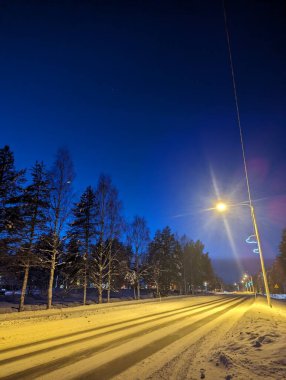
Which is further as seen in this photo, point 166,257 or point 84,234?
point 166,257

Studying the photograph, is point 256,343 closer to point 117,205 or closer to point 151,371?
point 151,371

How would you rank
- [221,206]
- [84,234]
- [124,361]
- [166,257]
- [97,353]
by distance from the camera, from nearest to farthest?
[124,361]
[97,353]
[221,206]
[84,234]
[166,257]

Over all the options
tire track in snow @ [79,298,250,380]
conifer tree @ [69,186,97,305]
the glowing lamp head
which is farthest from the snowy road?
conifer tree @ [69,186,97,305]

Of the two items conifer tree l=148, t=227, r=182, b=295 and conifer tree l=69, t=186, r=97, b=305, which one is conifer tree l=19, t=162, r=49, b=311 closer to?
conifer tree l=69, t=186, r=97, b=305

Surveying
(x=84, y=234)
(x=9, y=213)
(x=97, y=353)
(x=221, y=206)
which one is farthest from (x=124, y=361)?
(x=84, y=234)

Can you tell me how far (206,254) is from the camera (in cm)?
9700

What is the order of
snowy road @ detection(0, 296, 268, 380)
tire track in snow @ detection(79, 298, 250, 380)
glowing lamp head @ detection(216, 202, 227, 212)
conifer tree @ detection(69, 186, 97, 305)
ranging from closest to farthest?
1. tire track in snow @ detection(79, 298, 250, 380)
2. snowy road @ detection(0, 296, 268, 380)
3. glowing lamp head @ detection(216, 202, 227, 212)
4. conifer tree @ detection(69, 186, 97, 305)

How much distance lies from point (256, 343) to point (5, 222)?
18.6m

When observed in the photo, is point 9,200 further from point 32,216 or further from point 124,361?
point 124,361

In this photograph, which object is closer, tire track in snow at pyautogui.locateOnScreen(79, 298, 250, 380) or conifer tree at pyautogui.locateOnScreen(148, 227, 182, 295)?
tire track in snow at pyautogui.locateOnScreen(79, 298, 250, 380)

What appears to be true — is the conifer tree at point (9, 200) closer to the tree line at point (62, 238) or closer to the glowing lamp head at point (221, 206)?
the tree line at point (62, 238)

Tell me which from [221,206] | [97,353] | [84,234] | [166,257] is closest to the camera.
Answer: [97,353]

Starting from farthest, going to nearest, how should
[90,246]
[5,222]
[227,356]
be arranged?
1. [90,246]
2. [5,222]
3. [227,356]

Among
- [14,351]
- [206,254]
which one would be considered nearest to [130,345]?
[14,351]
